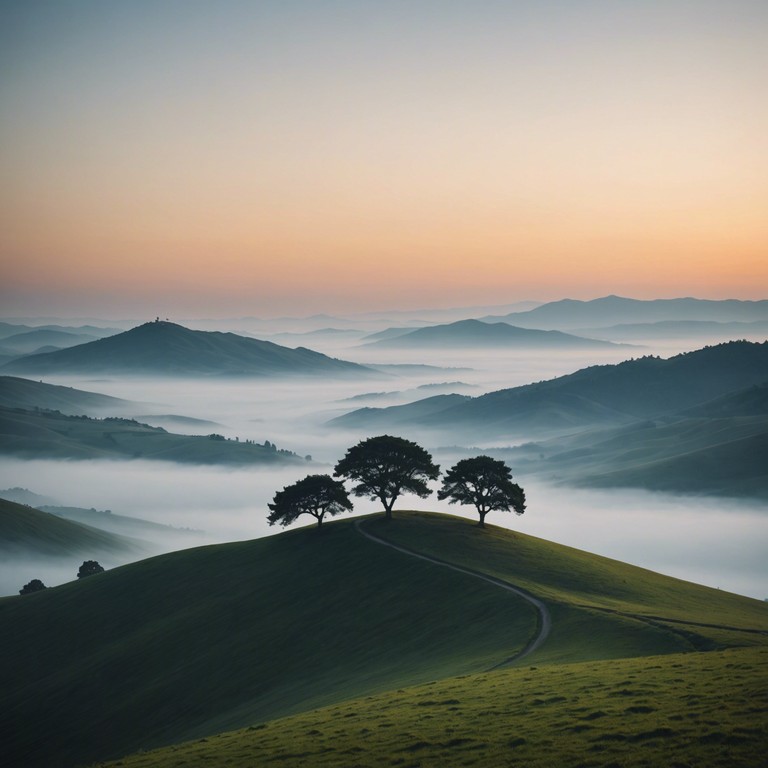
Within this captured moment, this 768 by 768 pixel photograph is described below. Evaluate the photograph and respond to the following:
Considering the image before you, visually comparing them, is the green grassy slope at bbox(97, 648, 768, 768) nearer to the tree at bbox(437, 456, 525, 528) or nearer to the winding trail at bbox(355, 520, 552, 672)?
the winding trail at bbox(355, 520, 552, 672)

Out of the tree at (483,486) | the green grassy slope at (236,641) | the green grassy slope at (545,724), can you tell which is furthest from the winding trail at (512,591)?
the tree at (483,486)

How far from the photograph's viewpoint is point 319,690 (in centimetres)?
5744

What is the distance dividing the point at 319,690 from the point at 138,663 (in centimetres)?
3066

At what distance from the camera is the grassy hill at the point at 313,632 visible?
174 ft

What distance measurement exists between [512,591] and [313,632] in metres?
19.3

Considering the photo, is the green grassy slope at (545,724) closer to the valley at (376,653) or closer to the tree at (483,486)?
the valley at (376,653)

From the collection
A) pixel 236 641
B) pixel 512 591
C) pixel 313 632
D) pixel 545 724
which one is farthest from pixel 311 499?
pixel 545 724

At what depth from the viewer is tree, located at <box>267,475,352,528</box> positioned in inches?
4060

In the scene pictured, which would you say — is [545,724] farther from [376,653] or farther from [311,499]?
[311,499]

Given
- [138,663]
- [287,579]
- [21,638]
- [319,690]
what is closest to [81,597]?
[21,638]

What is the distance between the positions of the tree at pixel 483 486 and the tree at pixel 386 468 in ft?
16.7

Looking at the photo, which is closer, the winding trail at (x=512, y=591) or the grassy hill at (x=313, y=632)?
the winding trail at (x=512, y=591)

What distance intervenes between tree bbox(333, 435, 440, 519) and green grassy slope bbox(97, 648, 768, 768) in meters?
57.0

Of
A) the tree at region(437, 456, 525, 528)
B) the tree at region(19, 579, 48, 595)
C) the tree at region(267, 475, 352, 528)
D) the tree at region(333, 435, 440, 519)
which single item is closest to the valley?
the tree at region(267, 475, 352, 528)
